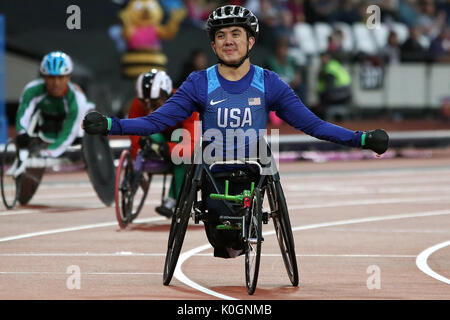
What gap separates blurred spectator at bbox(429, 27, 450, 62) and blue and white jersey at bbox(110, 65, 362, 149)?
682 inches

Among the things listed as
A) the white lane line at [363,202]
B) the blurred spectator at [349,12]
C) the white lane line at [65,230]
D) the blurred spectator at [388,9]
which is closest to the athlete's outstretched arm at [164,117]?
the white lane line at [65,230]

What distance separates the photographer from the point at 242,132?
28.4 feet

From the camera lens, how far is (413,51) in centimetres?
2556

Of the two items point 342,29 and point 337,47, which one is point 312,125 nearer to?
point 337,47

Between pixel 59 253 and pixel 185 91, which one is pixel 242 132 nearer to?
pixel 185 91

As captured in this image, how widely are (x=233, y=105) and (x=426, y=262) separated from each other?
8.73 ft

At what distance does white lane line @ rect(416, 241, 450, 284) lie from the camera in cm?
941

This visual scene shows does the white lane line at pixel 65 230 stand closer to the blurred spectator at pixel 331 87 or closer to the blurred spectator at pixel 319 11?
the blurred spectator at pixel 331 87

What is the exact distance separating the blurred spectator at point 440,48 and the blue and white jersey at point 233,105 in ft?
56.8

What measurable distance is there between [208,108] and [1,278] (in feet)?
6.84

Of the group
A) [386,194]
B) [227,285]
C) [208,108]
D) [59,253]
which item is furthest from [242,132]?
[386,194]

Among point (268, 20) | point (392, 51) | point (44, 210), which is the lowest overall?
point (44, 210)

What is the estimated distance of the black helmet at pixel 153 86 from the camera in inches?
517

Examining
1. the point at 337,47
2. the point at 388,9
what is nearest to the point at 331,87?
the point at 337,47
